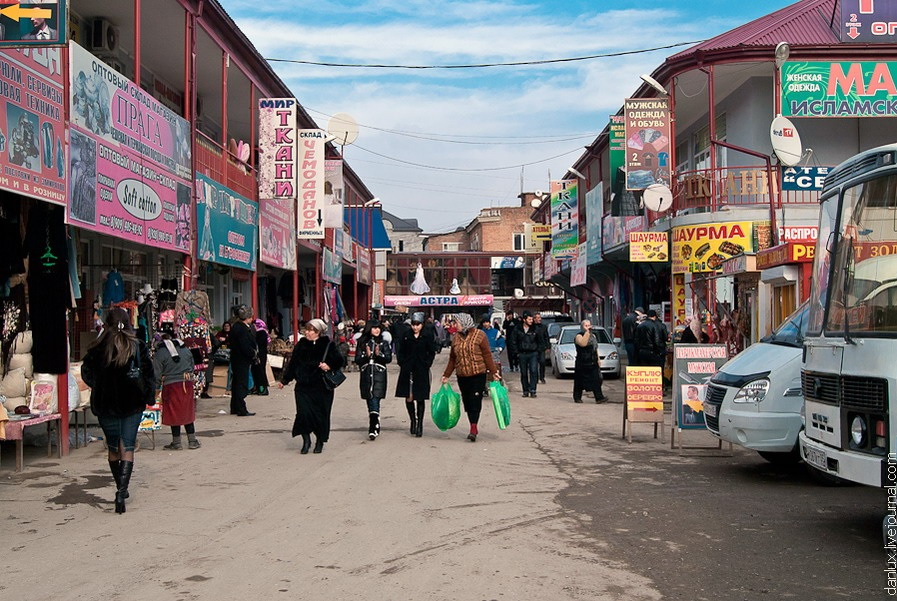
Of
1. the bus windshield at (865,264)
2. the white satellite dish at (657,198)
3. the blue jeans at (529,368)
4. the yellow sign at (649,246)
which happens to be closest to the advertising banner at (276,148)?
the blue jeans at (529,368)

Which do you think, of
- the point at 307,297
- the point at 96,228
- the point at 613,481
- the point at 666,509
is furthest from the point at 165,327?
the point at 307,297

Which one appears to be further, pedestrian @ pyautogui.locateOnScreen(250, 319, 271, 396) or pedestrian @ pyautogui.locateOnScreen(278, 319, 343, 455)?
pedestrian @ pyautogui.locateOnScreen(250, 319, 271, 396)

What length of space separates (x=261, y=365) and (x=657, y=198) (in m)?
9.98

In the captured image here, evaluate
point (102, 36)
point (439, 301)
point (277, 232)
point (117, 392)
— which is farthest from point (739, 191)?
point (439, 301)

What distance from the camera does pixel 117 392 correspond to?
319 inches

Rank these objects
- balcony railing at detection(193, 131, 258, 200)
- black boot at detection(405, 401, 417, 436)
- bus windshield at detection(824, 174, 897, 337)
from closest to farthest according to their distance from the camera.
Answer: bus windshield at detection(824, 174, 897, 337)
black boot at detection(405, 401, 417, 436)
balcony railing at detection(193, 131, 258, 200)

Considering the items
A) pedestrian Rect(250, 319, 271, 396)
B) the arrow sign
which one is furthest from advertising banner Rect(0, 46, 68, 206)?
pedestrian Rect(250, 319, 271, 396)

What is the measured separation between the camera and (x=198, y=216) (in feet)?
53.4

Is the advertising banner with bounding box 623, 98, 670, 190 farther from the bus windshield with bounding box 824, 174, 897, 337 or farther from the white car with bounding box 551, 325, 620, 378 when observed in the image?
the bus windshield with bounding box 824, 174, 897, 337

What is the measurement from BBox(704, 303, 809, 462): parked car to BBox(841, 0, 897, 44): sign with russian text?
13.7 m

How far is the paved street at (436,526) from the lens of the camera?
228 inches

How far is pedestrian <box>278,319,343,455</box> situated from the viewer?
11570mm

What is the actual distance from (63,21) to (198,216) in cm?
744

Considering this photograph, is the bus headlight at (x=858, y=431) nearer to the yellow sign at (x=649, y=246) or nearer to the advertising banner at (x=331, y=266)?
the yellow sign at (x=649, y=246)
